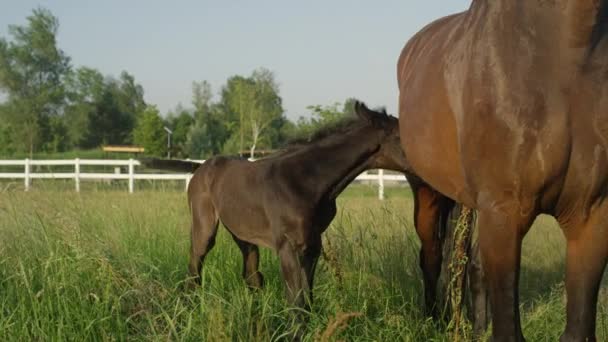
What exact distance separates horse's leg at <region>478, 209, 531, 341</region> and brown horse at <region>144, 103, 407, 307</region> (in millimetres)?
1795

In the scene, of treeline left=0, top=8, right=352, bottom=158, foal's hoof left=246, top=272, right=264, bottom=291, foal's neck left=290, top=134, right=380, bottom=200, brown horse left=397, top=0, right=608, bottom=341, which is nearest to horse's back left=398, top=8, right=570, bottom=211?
brown horse left=397, top=0, right=608, bottom=341

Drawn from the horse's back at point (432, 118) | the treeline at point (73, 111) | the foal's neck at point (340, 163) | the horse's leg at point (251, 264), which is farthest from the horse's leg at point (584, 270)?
the treeline at point (73, 111)

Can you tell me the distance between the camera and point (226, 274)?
5227mm

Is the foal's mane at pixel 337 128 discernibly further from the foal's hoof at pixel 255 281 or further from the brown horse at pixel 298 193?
the foal's hoof at pixel 255 281

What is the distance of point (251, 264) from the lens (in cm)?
512

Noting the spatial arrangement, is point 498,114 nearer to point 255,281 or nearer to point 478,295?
point 478,295

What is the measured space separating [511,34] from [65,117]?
49.9 meters

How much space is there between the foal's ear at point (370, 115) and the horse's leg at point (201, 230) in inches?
69.9

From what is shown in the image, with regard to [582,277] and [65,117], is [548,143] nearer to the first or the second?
[582,277]

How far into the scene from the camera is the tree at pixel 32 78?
1668 inches

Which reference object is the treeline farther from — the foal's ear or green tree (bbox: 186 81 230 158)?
the foal's ear

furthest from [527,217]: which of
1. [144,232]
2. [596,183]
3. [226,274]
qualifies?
[144,232]

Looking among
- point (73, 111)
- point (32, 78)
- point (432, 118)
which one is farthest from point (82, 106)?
point (432, 118)

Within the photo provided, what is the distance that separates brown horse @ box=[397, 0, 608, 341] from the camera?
81.3 inches
